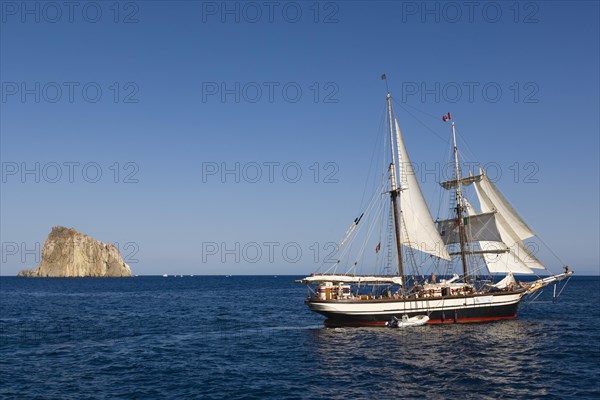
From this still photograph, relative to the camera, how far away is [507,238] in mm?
53875

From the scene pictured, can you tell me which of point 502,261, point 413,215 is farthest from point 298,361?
point 502,261

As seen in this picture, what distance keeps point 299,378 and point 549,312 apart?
4816 centimetres

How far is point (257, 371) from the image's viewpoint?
29000mm

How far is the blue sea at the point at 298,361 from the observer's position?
24.4 meters

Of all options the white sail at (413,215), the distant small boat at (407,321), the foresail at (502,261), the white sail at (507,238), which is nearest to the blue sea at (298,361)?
the distant small boat at (407,321)

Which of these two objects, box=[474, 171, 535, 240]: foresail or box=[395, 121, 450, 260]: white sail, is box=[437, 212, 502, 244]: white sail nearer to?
box=[474, 171, 535, 240]: foresail

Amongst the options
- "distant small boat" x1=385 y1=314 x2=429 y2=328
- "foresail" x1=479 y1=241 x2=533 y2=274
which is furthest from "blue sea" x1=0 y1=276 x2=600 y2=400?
"foresail" x1=479 y1=241 x2=533 y2=274

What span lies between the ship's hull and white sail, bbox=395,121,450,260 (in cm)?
711

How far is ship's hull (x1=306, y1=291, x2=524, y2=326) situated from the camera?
4562 centimetres

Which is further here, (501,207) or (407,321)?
(501,207)

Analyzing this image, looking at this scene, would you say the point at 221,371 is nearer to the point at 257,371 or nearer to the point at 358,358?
the point at 257,371

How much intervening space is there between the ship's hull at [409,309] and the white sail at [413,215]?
23.3ft

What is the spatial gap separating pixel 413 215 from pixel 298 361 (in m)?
25.3

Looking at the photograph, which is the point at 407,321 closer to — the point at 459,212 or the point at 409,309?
the point at 409,309
